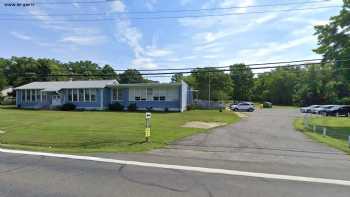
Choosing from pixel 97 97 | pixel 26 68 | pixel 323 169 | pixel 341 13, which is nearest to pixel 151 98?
pixel 97 97

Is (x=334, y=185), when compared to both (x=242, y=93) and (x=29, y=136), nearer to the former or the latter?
(x=29, y=136)

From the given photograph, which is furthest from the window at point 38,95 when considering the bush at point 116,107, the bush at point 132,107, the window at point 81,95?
the bush at point 132,107

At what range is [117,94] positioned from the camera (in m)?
42.6

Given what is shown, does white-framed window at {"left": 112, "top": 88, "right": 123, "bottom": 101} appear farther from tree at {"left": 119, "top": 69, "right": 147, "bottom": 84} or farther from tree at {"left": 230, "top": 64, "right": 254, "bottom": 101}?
tree at {"left": 230, "top": 64, "right": 254, "bottom": 101}

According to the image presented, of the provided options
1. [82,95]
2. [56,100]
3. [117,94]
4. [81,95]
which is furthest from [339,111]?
[56,100]

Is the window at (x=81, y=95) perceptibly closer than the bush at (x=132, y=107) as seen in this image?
No

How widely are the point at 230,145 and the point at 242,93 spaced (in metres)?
86.2

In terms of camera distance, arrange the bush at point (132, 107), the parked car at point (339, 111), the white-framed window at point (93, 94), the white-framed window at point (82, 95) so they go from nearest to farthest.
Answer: the bush at point (132, 107) → the white-framed window at point (93, 94) → the white-framed window at point (82, 95) → the parked car at point (339, 111)

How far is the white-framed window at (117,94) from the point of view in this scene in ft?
139

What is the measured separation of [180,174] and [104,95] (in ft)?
115

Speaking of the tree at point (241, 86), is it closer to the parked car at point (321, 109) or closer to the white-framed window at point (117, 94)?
the parked car at point (321, 109)

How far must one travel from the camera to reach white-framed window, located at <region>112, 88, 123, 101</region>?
42.3m

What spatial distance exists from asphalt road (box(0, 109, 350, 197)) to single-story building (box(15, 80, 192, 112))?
87.1 feet

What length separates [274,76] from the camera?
306 ft
